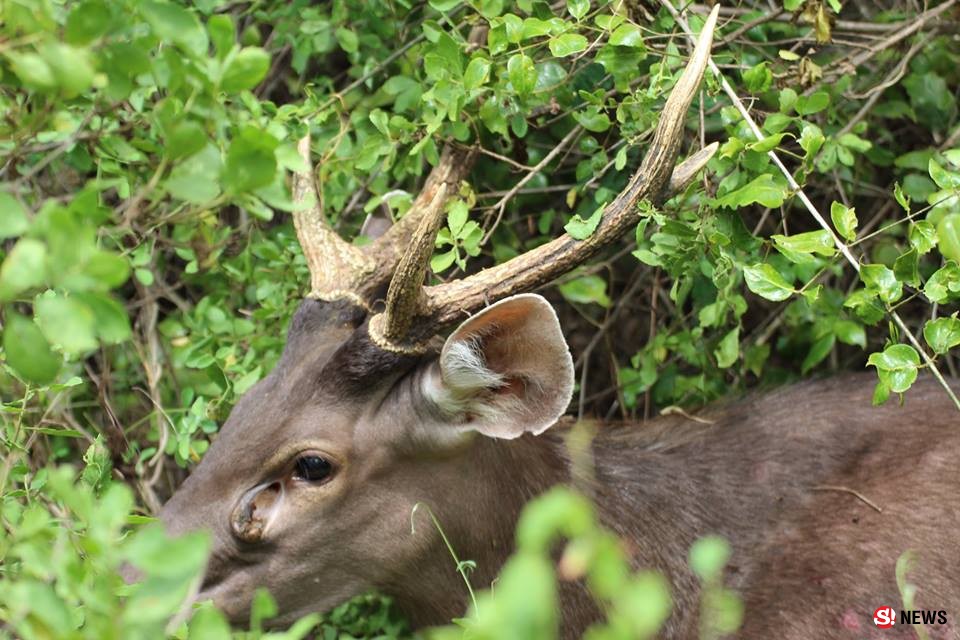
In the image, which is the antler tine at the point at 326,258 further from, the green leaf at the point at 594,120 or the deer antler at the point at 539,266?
the green leaf at the point at 594,120

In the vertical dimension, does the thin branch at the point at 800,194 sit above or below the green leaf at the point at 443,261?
above

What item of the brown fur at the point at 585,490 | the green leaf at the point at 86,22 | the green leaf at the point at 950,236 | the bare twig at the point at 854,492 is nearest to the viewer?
the green leaf at the point at 86,22

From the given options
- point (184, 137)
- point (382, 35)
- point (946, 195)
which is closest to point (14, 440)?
point (184, 137)

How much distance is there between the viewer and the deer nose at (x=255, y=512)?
10.9 feet

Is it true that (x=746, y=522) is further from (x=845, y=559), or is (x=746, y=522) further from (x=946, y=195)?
(x=946, y=195)

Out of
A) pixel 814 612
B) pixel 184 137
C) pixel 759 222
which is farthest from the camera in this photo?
pixel 759 222

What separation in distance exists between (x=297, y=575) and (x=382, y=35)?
208 centimetres

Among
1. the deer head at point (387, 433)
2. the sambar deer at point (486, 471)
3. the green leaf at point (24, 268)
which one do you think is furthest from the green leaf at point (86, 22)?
the deer head at point (387, 433)

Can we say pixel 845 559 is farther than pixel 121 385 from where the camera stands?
No

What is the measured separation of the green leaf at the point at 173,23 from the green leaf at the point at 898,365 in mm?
1874

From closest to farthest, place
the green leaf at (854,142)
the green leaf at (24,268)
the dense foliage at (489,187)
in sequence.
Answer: the green leaf at (24,268)
the dense foliage at (489,187)
the green leaf at (854,142)

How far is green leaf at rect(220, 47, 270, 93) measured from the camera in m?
2.03

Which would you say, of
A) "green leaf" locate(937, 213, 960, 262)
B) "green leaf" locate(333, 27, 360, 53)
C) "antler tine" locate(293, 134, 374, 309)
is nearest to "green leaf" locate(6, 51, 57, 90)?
"antler tine" locate(293, 134, 374, 309)

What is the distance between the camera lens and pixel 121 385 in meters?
5.13
